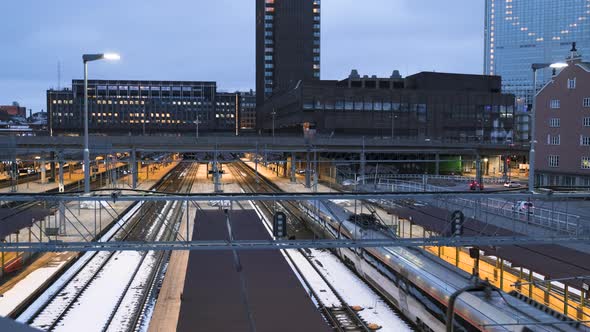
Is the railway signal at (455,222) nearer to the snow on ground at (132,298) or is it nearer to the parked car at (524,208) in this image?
the parked car at (524,208)

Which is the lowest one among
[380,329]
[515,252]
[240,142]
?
[380,329]

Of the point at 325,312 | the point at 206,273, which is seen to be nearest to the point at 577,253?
the point at 325,312

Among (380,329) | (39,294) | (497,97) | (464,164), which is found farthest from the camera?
(497,97)

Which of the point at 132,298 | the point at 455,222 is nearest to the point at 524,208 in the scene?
the point at 455,222

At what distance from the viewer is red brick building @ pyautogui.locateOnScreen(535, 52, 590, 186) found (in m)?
48.3

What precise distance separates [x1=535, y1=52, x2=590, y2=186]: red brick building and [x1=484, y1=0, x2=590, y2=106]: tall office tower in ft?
399

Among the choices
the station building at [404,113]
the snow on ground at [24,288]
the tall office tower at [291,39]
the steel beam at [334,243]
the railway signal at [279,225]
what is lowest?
the snow on ground at [24,288]

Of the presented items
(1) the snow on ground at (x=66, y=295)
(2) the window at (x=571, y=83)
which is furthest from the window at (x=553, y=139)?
(1) the snow on ground at (x=66, y=295)

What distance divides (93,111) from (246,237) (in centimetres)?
16882

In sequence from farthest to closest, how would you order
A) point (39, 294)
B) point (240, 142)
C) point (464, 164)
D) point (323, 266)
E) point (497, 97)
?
1. point (497, 97)
2. point (464, 164)
3. point (240, 142)
4. point (323, 266)
5. point (39, 294)

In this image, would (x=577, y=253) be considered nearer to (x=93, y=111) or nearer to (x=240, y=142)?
(x=240, y=142)

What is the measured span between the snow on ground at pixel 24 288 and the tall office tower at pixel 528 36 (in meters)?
166

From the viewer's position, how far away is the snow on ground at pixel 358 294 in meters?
16.5

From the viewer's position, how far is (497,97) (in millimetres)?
90812
